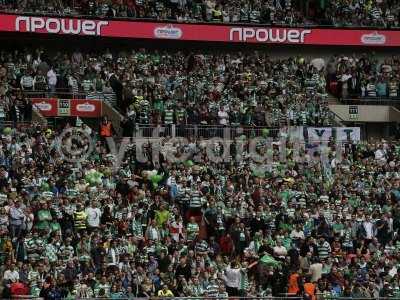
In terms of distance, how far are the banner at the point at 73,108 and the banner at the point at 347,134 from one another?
7.08m

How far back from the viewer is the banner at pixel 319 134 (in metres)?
37.3

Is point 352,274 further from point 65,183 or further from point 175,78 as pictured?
point 175,78

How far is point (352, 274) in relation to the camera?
30.2 m

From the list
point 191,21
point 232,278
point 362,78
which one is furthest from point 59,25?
point 232,278

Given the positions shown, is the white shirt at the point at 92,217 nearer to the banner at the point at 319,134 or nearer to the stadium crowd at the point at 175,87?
the stadium crowd at the point at 175,87

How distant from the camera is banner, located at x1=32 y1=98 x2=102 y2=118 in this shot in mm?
37469

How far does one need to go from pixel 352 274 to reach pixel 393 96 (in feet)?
42.4

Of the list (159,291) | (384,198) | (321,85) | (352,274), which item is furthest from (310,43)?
(159,291)

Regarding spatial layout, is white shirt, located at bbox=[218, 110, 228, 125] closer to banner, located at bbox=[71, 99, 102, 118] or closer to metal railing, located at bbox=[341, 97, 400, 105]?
banner, located at bbox=[71, 99, 102, 118]

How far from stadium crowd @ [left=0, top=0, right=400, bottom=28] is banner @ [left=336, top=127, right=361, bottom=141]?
606 cm

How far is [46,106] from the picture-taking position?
122 ft
